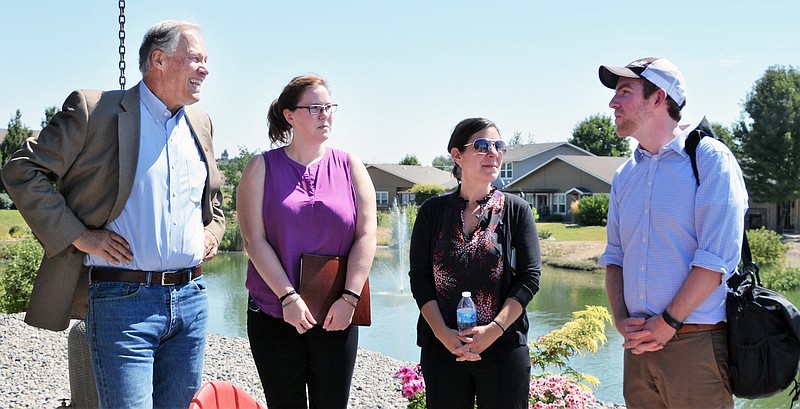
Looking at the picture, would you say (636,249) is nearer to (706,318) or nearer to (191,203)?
(706,318)

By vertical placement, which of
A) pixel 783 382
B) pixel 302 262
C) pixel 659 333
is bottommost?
pixel 783 382

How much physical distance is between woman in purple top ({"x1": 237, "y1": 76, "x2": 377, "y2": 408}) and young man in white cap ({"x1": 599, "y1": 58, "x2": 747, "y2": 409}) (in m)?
1.22

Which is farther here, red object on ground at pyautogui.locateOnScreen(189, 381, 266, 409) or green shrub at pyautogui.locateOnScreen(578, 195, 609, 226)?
green shrub at pyautogui.locateOnScreen(578, 195, 609, 226)

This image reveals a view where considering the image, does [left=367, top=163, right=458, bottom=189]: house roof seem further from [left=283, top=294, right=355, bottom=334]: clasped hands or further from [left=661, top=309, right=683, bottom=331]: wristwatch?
[left=661, top=309, right=683, bottom=331]: wristwatch

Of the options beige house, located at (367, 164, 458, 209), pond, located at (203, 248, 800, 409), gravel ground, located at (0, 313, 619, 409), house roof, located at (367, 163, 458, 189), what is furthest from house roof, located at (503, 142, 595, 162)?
gravel ground, located at (0, 313, 619, 409)

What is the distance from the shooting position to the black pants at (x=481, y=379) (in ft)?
10.7

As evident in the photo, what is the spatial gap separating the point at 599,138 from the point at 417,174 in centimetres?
2525

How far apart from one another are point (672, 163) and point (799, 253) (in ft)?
99.1

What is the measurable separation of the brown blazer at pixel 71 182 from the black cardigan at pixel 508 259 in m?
1.32

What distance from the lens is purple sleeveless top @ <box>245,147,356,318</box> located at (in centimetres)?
341

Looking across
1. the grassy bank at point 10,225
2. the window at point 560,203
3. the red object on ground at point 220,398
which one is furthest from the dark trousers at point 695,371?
the window at point 560,203

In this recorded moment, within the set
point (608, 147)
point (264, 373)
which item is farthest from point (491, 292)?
point (608, 147)

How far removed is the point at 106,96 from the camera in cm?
297

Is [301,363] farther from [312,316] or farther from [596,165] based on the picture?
[596,165]
